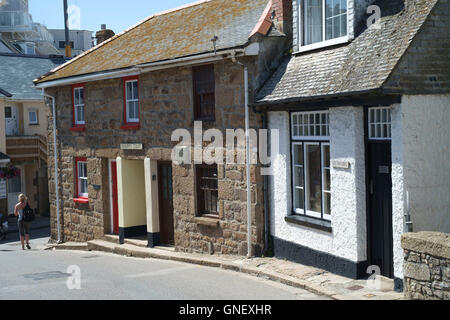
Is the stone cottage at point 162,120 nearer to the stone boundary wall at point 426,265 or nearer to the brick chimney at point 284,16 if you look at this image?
the brick chimney at point 284,16

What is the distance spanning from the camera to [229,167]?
516 inches

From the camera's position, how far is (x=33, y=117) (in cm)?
3003

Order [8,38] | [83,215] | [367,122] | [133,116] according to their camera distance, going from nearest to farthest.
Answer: [367,122]
[133,116]
[83,215]
[8,38]

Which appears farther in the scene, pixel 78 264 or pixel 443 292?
pixel 78 264

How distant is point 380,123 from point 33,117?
2400 centimetres

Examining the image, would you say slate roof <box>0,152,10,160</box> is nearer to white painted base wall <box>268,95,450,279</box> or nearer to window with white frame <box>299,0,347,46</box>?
window with white frame <box>299,0,347,46</box>

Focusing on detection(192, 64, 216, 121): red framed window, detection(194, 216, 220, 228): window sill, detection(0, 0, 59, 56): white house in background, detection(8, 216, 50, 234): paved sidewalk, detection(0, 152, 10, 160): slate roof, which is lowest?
detection(8, 216, 50, 234): paved sidewalk

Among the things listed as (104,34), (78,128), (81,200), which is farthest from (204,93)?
(104,34)

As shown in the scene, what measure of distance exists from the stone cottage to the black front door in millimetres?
3149

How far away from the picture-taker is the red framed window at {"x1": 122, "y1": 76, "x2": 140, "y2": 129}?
16156 millimetres

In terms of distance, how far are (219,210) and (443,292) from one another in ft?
21.4

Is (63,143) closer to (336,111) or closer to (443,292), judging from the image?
(336,111)

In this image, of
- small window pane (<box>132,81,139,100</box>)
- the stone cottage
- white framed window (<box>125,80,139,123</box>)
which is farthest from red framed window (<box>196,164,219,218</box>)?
small window pane (<box>132,81,139,100</box>)
